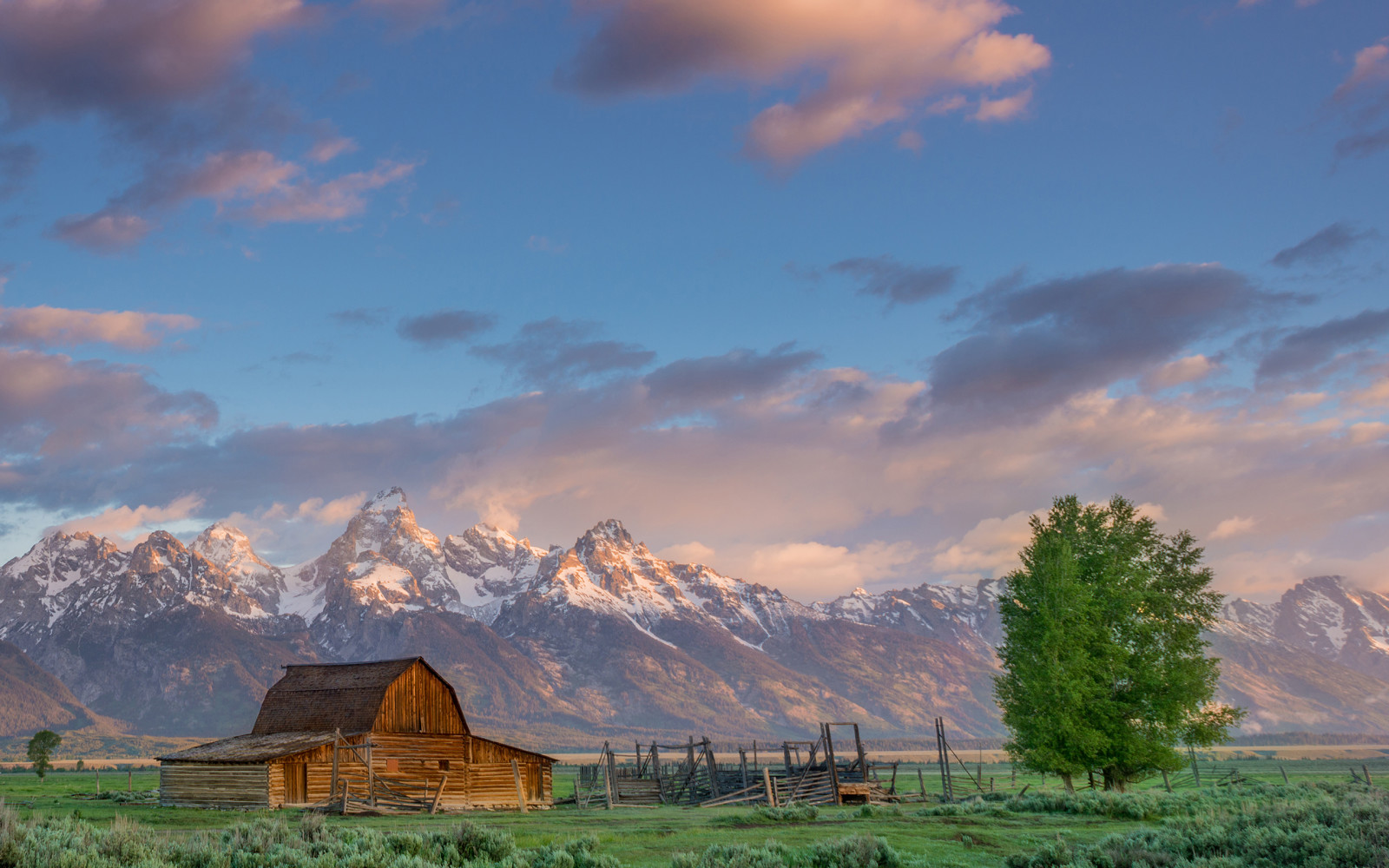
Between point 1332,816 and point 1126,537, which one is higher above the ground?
point 1126,537

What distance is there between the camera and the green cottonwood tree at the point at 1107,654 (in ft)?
122

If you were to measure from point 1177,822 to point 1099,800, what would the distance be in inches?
337

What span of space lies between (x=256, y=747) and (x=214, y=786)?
2.71 metres

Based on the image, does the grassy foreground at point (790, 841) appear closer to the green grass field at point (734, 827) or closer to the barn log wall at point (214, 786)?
the green grass field at point (734, 827)

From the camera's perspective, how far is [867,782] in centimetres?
5097

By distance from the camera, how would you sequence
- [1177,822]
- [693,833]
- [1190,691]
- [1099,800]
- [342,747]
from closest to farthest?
[1177,822], [693,833], [1099,800], [1190,691], [342,747]

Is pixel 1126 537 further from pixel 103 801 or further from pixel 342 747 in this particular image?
pixel 103 801

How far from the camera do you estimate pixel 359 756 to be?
159ft

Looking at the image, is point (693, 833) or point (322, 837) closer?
point (322, 837)

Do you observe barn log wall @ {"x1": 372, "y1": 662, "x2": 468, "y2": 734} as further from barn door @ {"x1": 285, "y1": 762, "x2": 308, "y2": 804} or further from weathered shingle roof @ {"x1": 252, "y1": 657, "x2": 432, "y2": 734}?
barn door @ {"x1": 285, "y1": 762, "x2": 308, "y2": 804}

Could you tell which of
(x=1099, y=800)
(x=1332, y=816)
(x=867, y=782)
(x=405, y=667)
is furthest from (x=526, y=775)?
(x=1332, y=816)

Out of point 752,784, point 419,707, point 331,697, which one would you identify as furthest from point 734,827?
point 331,697

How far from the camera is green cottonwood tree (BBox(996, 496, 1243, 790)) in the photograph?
37.2 meters

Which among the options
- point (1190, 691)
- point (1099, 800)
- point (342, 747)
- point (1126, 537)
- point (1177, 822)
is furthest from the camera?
point (342, 747)
